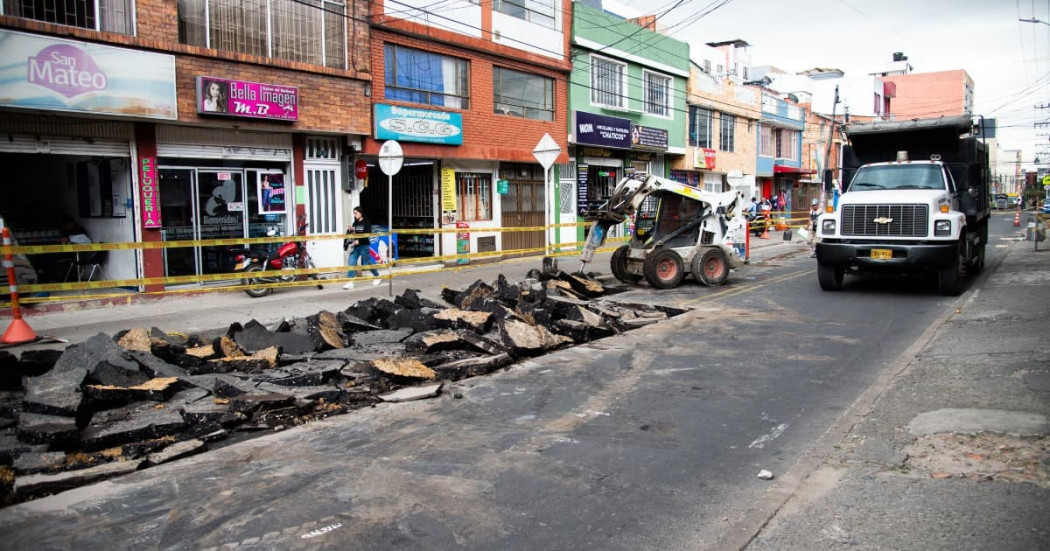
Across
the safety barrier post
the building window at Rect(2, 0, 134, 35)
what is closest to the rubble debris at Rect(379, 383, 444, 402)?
the safety barrier post

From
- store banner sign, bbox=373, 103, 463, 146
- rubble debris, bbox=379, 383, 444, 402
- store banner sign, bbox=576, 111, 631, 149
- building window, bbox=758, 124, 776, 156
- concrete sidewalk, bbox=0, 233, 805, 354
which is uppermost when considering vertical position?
building window, bbox=758, 124, 776, 156

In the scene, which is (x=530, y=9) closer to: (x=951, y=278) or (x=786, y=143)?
(x=951, y=278)

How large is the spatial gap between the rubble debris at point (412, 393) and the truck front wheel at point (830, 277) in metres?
9.21

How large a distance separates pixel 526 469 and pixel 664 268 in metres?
10.4

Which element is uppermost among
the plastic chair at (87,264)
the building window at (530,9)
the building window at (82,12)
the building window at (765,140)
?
the building window at (530,9)

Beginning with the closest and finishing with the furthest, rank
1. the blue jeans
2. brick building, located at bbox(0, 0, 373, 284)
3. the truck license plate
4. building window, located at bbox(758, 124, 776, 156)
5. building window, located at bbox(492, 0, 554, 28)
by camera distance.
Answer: brick building, located at bbox(0, 0, 373, 284), the truck license plate, the blue jeans, building window, located at bbox(492, 0, 554, 28), building window, located at bbox(758, 124, 776, 156)

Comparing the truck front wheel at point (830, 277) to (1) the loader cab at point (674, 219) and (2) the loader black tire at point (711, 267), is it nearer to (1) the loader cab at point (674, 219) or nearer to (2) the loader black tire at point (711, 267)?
(2) the loader black tire at point (711, 267)

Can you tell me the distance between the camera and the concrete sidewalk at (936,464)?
13.4 feet

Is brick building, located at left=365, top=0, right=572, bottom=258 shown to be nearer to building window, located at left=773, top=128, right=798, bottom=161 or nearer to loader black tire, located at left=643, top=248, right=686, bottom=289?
loader black tire, located at left=643, top=248, right=686, bottom=289

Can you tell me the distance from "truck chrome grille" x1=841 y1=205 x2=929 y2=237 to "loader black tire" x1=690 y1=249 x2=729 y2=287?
2671mm

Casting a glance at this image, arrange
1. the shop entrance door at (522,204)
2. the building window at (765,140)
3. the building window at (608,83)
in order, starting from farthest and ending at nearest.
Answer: the building window at (765,140) < the building window at (608,83) < the shop entrance door at (522,204)

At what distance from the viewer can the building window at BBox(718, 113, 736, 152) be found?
34562mm

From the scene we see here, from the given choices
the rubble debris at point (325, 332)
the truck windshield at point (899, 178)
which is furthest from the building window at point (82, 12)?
the truck windshield at point (899, 178)

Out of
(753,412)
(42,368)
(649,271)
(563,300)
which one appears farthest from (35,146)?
(753,412)
